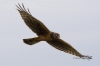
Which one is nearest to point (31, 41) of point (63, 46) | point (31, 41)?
point (31, 41)

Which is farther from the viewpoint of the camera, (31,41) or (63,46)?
(63,46)

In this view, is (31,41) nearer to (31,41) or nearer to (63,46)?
(31,41)

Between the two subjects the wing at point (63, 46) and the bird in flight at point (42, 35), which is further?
the wing at point (63, 46)

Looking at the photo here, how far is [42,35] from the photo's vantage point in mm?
9039

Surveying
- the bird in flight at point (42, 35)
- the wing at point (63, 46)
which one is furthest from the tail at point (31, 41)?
the wing at point (63, 46)

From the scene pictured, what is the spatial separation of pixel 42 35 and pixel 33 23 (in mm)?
762

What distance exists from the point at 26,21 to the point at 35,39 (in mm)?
1035

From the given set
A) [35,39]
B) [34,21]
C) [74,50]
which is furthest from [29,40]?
[74,50]

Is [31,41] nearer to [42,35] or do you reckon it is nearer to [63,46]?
[42,35]

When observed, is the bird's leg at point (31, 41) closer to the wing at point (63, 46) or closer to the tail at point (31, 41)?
the tail at point (31, 41)

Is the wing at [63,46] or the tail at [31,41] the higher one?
the wing at [63,46]

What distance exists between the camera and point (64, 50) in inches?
408

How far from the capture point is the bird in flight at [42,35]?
8883 millimetres

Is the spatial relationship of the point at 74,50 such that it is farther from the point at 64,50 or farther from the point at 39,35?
the point at 39,35
